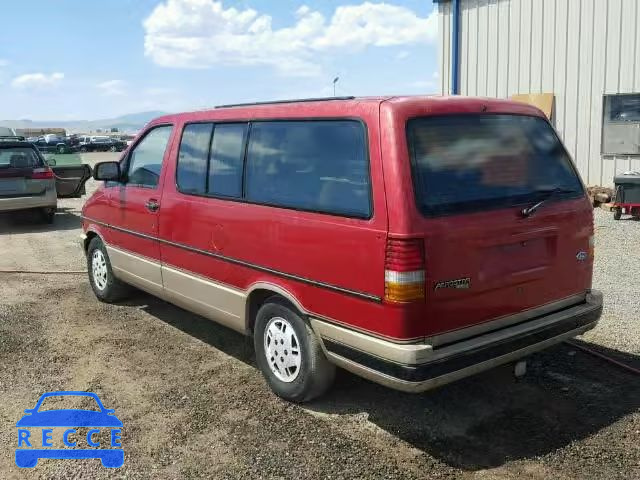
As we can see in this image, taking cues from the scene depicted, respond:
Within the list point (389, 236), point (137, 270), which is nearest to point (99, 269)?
point (137, 270)

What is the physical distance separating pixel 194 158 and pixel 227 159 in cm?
49

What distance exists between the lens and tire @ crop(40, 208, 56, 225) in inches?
504

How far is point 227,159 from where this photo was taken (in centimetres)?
473

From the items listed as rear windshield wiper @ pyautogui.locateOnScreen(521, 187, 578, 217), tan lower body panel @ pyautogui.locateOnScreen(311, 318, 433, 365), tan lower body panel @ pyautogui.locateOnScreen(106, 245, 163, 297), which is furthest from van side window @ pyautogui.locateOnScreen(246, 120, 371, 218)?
tan lower body panel @ pyautogui.locateOnScreen(106, 245, 163, 297)

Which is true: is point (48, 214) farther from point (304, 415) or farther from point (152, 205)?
point (304, 415)

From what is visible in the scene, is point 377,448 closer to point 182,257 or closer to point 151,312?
point 182,257

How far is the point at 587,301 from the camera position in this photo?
4.34 meters

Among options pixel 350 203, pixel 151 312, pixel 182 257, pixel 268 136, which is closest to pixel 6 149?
pixel 151 312

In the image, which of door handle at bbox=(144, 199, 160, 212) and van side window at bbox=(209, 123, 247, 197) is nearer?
van side window at bbox=(209, 123, 247, 197)

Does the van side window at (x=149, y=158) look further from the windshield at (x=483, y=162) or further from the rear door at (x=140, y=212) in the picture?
the windshield at (x=483, y=162)

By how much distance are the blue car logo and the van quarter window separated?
171 centimetres

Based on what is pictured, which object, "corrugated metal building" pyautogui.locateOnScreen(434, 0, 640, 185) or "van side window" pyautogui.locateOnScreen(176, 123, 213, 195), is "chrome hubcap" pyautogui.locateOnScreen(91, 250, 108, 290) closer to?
"van side window" pyautogui.locateOnScreen(176, 123, 213, 195)

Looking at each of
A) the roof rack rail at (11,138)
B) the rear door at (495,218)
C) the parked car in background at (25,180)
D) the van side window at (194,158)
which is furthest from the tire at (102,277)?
the roof rack rail at (11,138)

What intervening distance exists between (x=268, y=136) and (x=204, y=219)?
2.87 feet
